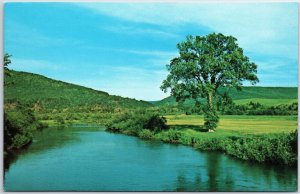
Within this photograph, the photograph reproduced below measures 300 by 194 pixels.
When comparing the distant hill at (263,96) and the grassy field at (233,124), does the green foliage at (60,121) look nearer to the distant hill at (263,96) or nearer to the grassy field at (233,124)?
the distant hill at (263,96)

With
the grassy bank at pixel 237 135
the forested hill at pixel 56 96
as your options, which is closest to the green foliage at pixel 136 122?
the grassy bank at pixel 237 135

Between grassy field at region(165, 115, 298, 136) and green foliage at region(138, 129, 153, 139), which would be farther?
green foliage at region(138, 129, 153, 139)

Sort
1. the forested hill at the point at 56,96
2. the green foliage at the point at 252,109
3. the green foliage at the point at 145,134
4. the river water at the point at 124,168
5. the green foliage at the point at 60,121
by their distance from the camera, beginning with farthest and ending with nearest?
1. the green foliage at the point at 145,134
2. the green foliage at the point at 60,121
3. the green foliage at the point at 252,109
4. the forested hill at the point at 56,96
5. the river water at the point at 124,168

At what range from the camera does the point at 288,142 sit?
787 centimetres

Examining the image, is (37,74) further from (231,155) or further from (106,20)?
(231,155)

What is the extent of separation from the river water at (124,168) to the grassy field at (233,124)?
1.08ft

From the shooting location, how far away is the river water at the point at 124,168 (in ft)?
25.2

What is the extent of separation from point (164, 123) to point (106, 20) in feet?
5.84

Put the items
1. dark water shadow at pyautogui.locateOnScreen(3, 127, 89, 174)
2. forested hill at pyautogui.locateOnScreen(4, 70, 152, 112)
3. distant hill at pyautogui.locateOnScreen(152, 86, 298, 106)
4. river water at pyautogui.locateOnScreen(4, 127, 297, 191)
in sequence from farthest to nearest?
dark water shadow at pyautogui.locateOnScreen(3, 127, 89, 174), forested hill at pyautogui.locateOnScreen(4, 70, 152, 112), distant hill at pyautogui.locateOnScreen(152, 86, 298, 106), river water at pyautogui.locateOnScreen(4, 127, 297, 191)

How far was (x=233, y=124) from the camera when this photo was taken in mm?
8297

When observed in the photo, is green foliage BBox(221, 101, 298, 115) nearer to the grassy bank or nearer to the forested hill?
the grassy bank

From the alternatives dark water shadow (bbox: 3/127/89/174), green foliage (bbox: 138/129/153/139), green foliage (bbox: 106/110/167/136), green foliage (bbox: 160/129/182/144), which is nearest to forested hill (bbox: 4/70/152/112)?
green foliage (bbox: 106/110/167/136)

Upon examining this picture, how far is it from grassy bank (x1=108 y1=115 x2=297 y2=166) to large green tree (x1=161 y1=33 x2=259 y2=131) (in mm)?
224

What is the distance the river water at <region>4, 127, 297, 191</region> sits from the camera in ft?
25.2
